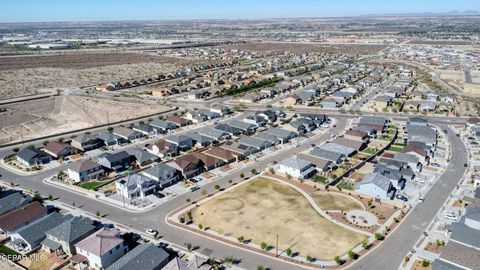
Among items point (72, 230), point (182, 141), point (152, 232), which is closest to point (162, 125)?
point (182, 141)

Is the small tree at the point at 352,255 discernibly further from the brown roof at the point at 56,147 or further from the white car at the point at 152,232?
the brown roof at the point at 56,147

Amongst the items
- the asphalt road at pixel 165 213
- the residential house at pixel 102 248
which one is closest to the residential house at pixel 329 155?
the asphalt road at pixel 165 213

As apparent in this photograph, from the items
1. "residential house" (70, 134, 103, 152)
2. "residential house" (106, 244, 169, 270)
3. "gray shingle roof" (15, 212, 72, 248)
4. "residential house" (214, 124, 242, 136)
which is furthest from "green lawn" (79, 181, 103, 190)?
"residential house" (214, 124, 242, 136)

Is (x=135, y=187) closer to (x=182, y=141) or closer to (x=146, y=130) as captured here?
(x=182, y=141)

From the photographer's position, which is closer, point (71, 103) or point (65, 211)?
point (65, 211)

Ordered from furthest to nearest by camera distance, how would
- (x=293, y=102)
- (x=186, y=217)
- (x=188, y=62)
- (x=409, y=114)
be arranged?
(x=188, y=62) → (x=293, y=102) → (x=409, y=114) → (x=186, y=217)

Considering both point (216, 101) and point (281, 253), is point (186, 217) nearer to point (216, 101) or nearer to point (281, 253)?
point (281, 253)

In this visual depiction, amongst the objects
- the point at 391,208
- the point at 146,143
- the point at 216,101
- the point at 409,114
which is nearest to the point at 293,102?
the point at 216,101
